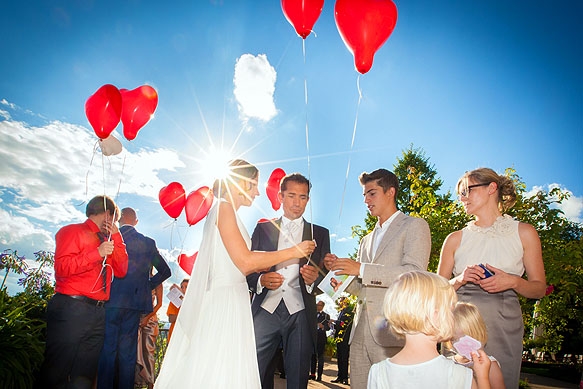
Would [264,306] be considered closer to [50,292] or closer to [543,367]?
[50,292]

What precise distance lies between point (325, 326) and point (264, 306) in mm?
9509

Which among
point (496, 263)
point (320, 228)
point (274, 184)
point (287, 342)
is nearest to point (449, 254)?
point (496, 263)

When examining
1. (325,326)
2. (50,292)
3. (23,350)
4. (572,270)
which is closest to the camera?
(23,350)

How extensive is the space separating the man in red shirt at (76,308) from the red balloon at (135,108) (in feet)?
4.40

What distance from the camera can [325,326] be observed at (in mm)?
12539

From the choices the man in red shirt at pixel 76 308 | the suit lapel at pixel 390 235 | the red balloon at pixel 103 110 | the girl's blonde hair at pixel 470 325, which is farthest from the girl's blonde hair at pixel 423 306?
the red balloon at pixel 103 110

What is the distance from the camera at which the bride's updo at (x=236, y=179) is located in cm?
328

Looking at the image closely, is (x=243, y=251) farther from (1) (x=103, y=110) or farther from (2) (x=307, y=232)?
(1) (x=103, y=110)

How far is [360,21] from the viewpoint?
11.4 ft

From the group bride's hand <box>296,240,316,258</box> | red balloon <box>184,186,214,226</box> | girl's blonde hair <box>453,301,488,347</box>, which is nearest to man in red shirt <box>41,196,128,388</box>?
bride's hand <box>296,240,316,258</box>

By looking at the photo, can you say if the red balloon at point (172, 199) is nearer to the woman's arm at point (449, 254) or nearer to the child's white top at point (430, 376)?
the woman's arm at point (449, 254)

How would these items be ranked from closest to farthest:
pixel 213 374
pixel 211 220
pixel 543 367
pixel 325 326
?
pixel 213 374 < pixel 211 220 < pixel 325 326 < pixel 543 367

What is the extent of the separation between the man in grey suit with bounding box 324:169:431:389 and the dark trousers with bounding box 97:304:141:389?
123 inches

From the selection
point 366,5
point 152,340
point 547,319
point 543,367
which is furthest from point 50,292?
point 543,367
